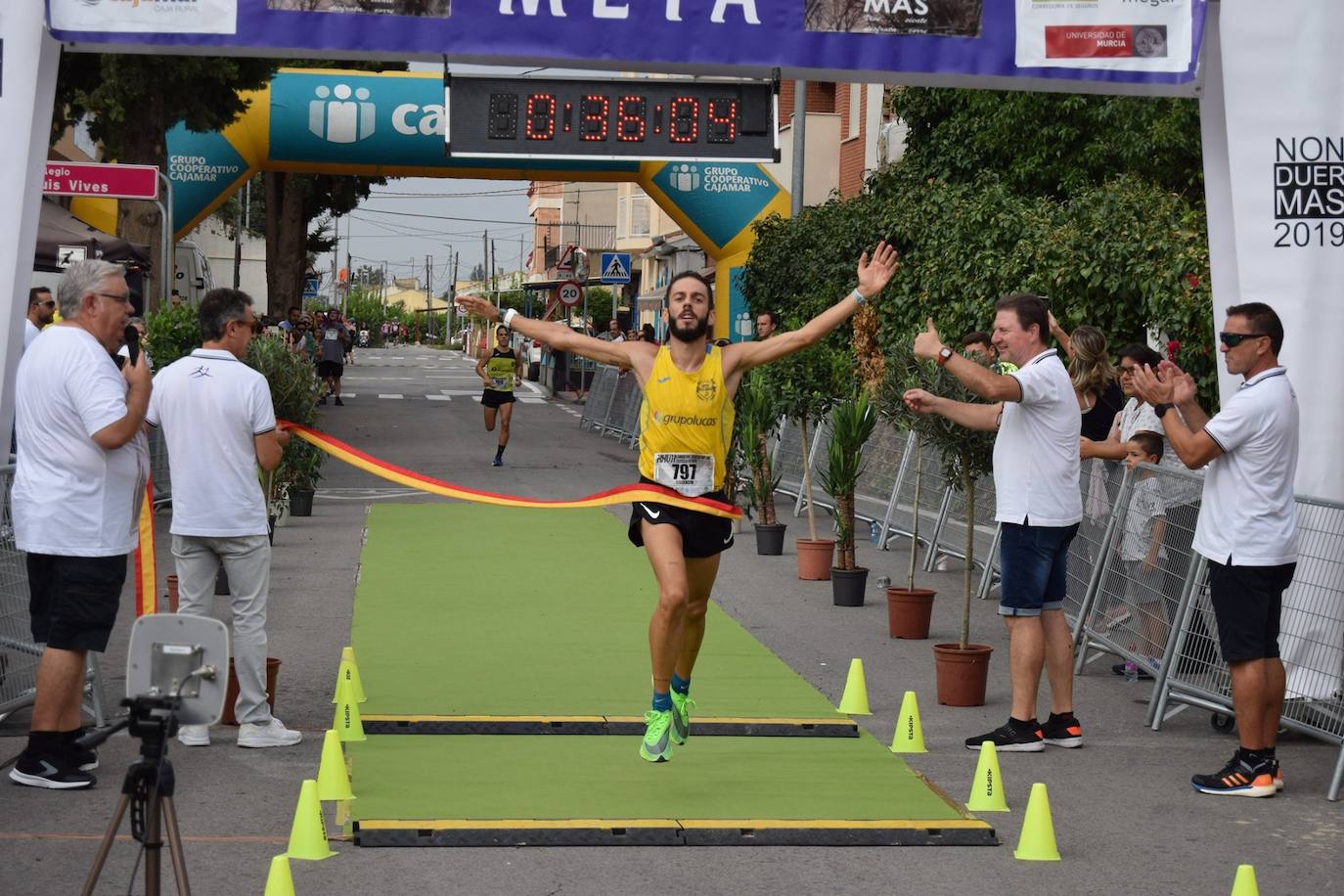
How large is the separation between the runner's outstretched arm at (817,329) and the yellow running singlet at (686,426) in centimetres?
18

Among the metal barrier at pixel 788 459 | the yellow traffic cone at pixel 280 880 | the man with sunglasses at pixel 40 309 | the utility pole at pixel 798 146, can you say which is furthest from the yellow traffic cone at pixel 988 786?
the utility pole at pixel 798 146

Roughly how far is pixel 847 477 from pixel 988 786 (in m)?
5.77

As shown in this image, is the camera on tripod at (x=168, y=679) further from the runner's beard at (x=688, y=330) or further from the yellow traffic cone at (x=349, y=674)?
the yellow traffic cone at (x=349, y=674)

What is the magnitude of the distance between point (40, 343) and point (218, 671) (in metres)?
3.61

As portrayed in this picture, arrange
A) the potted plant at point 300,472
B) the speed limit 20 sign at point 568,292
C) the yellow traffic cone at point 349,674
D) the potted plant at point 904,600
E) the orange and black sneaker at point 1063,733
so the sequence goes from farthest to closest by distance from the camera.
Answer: the speed limit 20 sign at point 568,292, the potted plant at point 300,472, the potted plant at point 904,600, the orange and black sneaker at point 1063,733, the yellow traffic cone at point 349,674

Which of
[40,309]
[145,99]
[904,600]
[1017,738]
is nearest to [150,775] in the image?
[1017,738]

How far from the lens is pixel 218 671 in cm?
417

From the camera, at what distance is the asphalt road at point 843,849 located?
20.3 feet

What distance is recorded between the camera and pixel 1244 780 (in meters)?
7.65

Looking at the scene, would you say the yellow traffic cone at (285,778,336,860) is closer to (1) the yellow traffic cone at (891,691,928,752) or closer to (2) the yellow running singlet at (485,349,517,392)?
(1) the yellow traffic cone at (891,691,928,752)

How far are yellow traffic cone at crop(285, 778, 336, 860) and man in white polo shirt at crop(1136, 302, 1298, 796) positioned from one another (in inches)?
152

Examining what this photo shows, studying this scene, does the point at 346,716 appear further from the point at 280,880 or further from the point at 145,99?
the point at 145,99

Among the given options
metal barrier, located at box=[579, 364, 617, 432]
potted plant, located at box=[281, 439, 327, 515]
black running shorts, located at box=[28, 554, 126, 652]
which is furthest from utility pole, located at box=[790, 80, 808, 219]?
black running shorts, located at box=[28, 554, 126, 652]

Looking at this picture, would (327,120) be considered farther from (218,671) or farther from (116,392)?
(218,671)
